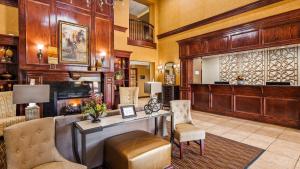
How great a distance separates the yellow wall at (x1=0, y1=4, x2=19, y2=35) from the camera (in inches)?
179

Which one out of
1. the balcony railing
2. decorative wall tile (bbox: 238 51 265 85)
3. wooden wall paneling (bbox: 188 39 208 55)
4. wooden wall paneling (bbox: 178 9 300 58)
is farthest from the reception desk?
the balcony railing

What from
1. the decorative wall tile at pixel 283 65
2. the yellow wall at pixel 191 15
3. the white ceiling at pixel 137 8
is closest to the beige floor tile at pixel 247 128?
the decorative wall tile at pixel 283 65

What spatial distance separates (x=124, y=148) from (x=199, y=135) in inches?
59.3

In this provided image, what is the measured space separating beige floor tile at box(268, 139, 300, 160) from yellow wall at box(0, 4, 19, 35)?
7.37 meters

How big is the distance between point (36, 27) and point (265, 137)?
6774 mm

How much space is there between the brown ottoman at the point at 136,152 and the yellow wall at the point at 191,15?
556cm

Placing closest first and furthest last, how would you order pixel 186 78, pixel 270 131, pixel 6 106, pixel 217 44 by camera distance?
pixel 6 106 < pixel 270 131 < pixel 217 44 < pixel 186 78

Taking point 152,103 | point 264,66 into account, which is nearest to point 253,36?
point 264,66

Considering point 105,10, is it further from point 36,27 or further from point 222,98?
point 222,98

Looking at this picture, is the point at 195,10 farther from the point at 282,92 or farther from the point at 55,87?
the point at 55,87

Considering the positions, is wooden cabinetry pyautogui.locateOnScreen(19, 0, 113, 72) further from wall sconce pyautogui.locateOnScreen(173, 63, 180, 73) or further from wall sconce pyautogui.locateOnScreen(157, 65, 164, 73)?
wall sconce pyautogui.locateOnScreen(157, 65, 164, 73)

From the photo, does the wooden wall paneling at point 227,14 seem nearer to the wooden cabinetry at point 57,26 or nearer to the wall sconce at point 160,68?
the wall sconce at point 160,68

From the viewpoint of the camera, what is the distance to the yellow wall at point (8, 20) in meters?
4.54

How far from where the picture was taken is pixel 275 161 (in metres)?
2.65
